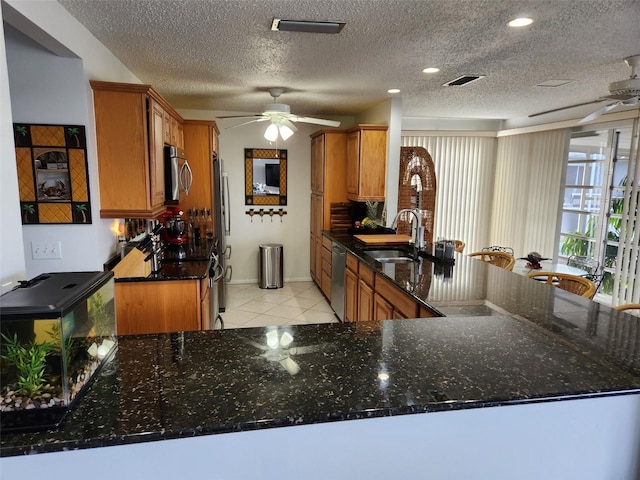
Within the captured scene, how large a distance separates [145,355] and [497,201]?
21.0 ft

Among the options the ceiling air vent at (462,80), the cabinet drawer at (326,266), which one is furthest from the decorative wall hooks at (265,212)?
the ceiling air vent at (462,80)

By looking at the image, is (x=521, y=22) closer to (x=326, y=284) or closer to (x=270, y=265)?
(x=326, y=284)

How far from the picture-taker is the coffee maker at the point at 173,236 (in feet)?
12.8

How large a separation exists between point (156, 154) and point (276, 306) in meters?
2.80

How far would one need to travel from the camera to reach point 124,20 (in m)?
2.39

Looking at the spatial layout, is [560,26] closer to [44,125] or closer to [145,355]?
[145,355]

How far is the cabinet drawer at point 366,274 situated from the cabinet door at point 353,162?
1.62 m

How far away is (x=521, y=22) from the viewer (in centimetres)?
234

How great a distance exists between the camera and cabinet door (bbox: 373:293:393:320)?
2.96 metres

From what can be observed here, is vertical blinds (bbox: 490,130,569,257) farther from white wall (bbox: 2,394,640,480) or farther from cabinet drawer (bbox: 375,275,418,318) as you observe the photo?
white wall (bbox: 2,394,640,480)

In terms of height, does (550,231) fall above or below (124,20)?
below

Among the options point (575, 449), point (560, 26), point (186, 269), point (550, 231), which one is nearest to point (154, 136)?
point (186, 269)

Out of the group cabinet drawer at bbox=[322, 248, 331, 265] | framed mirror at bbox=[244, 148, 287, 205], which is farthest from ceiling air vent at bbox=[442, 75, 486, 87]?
framed mirror at bbox=[244, 148, 287, 205]

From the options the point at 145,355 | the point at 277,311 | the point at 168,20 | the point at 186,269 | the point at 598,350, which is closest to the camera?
the point at 145,355
